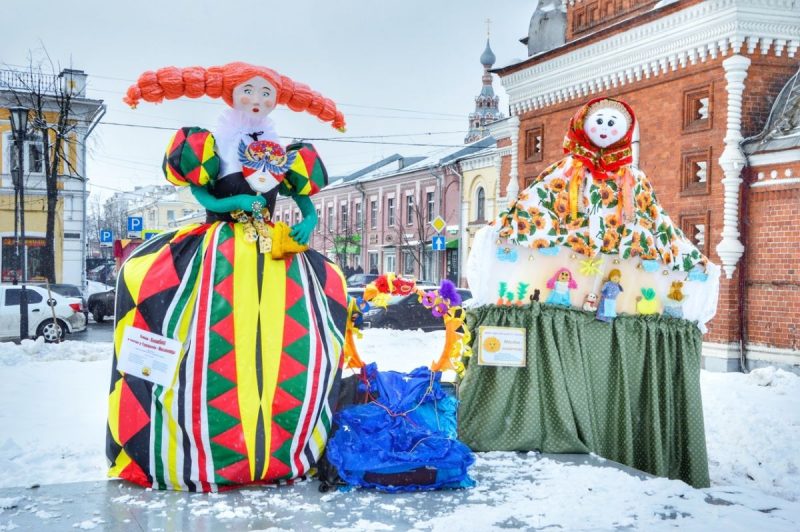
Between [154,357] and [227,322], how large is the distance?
39 cm

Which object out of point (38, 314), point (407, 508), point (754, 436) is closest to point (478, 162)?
point (38, 314)

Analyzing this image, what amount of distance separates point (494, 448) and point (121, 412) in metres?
2.24

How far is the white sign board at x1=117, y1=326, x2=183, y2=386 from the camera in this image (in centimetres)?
378

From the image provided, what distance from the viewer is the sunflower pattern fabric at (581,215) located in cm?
503

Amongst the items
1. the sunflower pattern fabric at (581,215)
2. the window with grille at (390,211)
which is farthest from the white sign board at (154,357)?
the window with grille at (390,211)

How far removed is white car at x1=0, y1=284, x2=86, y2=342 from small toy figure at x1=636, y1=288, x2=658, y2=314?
38.8 ft

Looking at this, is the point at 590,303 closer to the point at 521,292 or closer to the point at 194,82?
the point at 521,292

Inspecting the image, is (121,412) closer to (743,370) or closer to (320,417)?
(320,417)

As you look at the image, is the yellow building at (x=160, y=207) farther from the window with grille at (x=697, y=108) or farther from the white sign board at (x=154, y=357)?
the white sign board at (x=154, y=357)

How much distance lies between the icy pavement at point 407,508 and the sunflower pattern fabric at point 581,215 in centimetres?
158

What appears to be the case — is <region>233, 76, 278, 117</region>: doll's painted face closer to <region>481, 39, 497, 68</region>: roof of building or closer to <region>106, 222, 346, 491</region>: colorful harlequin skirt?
<region>106, 222, 346, 491</region>: colorful harlequin skirt

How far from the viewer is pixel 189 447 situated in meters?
3.77

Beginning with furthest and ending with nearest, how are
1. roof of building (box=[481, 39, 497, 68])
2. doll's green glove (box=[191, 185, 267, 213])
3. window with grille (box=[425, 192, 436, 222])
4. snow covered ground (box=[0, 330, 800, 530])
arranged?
roof of building (box=[481, 39, 497, 68]), window with grille (box=[425, 192, 436, 222]), doll's green glove (box=[191, 185, 267, 213]), snow covered ground (box=[0, 330, 800, 530])

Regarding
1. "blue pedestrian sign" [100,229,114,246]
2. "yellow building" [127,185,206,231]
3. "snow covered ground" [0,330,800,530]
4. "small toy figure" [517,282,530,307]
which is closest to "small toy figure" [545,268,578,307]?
"small toy figure" [517,282,530,307]
